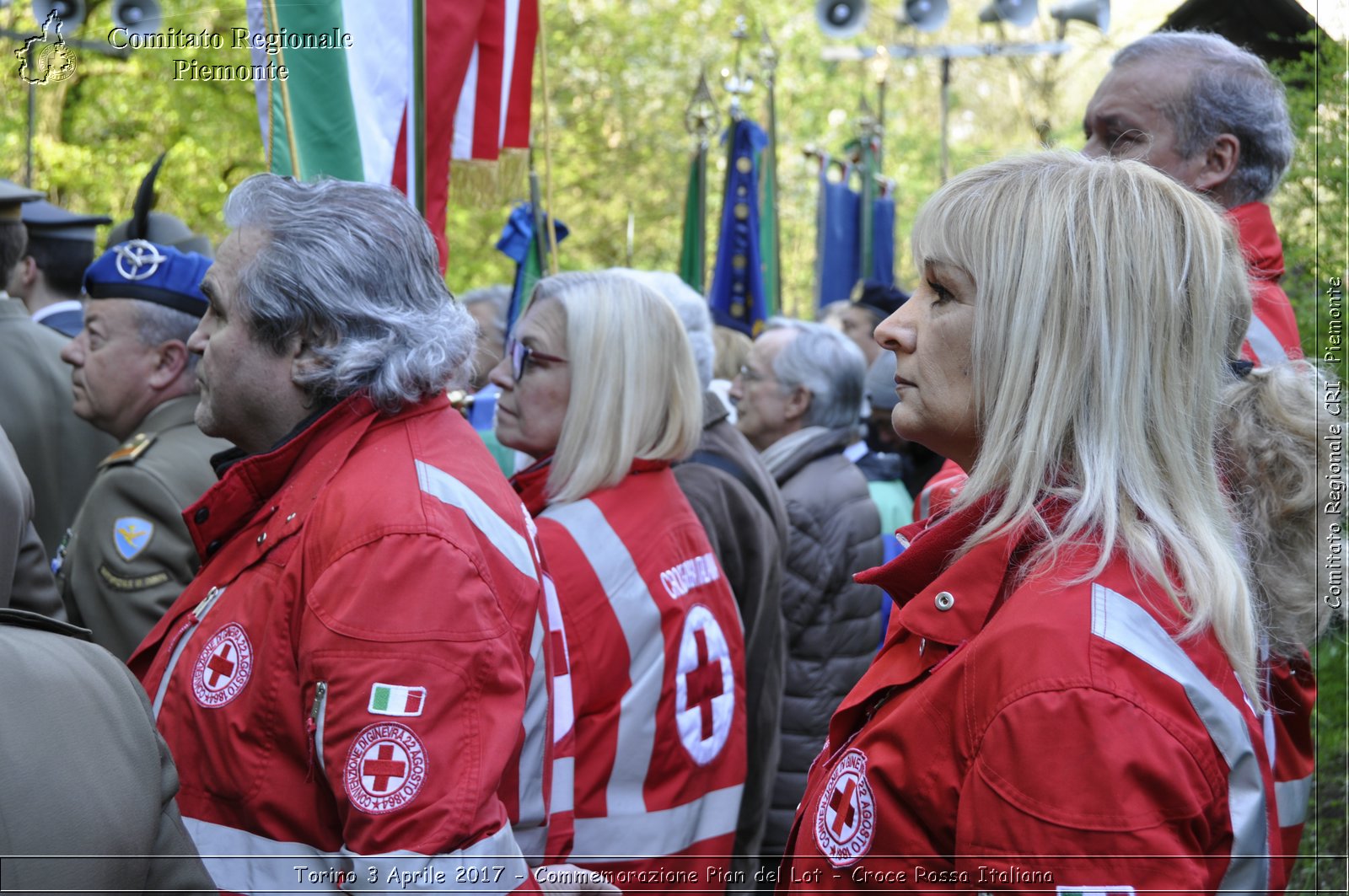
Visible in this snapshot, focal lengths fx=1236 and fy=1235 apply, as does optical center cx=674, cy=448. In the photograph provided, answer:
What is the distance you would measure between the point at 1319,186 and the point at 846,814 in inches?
139

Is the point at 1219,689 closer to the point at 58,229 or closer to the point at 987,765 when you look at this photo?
the point at 987,765

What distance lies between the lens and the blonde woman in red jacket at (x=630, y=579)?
310 cm

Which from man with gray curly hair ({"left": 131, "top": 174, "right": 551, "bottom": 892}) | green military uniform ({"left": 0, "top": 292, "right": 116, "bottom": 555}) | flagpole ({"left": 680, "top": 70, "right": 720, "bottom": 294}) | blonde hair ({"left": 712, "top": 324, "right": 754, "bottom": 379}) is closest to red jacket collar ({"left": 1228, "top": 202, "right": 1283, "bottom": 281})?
man with gray curly hair ({"left": 131, "top": 174, "right": 551, "bottom": 892})

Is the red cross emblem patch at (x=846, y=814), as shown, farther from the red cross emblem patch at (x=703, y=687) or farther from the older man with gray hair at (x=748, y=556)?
the older man with gray hair at (x=748, y=556)

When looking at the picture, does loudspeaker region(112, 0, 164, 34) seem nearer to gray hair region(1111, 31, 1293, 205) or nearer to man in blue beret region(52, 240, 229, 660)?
man in blue beret region(52, 240, 229, 660)

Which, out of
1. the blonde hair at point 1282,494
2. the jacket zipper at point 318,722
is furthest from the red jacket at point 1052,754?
the jacket zipper at point 318,722

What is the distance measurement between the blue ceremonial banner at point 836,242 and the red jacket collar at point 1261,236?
868 centimetres

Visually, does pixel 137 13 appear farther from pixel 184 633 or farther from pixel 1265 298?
pixel 1265 298

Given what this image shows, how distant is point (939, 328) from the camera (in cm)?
177

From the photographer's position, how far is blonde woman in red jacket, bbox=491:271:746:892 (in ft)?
10.2

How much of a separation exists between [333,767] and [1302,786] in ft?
5.78

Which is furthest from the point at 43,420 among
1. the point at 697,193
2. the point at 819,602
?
the point at 697,193

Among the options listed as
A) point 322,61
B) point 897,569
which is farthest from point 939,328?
point 322,61

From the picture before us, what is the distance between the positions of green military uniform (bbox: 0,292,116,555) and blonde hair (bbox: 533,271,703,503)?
1956 mm
